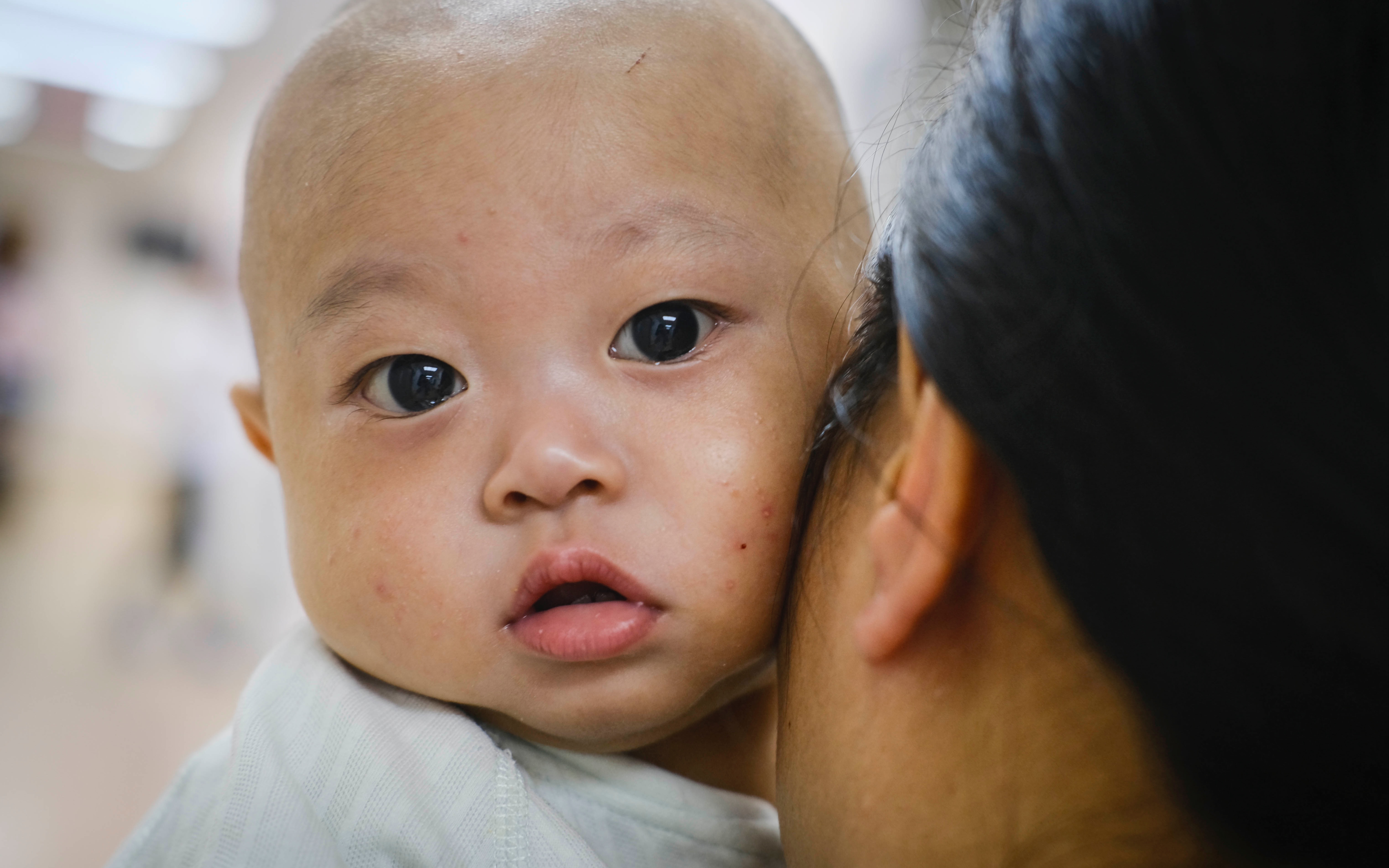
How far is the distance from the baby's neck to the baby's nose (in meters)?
0.25

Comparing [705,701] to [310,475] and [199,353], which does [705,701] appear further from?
[199,353]

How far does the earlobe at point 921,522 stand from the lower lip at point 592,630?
169mm

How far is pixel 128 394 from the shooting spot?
5051 mm

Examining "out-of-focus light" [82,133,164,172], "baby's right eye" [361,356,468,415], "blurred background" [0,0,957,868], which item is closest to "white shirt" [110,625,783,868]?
"baby's right eye" [361,356,468,415]

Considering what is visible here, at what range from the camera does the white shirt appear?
651mm

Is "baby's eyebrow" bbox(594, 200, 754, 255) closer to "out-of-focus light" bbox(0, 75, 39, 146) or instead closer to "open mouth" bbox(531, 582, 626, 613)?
"open mouth" bbox(531, 582, 626, 613)

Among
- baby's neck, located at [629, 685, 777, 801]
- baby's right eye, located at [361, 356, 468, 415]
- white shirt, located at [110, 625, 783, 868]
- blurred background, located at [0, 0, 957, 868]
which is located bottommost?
blurred background, located at [0, 0, 957, 868]

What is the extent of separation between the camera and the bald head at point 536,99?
0.70 meters

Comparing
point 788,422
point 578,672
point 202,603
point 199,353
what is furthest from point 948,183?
point 199,353

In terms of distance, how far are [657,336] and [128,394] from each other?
5.19 m

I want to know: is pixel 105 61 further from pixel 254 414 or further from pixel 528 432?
pixel 528 432

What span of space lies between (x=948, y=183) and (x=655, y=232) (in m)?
0.26

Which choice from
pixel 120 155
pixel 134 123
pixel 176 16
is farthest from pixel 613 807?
pixel 120 155

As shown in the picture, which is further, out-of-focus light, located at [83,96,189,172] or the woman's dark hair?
out-of-focus light, located at [83,96,189,172]
